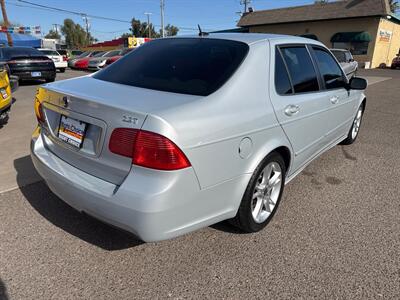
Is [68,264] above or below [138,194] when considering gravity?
below

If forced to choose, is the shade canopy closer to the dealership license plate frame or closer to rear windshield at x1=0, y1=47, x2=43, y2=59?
rear windshield at x1=0, y1=47, x2=43, y2=59

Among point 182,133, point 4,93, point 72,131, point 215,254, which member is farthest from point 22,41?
point 182,133

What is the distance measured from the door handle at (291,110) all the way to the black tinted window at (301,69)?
188mm

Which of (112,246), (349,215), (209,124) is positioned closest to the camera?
(209,124)

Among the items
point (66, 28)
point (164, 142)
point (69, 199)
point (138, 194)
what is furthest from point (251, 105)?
point (66, 28)

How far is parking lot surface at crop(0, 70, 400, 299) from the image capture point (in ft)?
7.14

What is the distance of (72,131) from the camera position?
2334 millimetres

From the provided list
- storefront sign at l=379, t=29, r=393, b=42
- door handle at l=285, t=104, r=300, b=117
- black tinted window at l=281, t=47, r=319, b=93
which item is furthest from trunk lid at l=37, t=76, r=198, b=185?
storefront sign at l=379, t=29, r=393, b=42

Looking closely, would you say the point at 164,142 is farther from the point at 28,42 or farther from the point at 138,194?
the point at 28,42

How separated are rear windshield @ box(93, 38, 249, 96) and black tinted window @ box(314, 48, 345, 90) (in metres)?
1.33

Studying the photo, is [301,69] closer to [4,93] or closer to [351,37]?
[4,93]

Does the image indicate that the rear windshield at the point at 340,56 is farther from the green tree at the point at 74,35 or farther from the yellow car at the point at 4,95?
the green tree at the point at 74,35

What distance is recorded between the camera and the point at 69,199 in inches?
91.5

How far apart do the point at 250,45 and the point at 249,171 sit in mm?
1065
